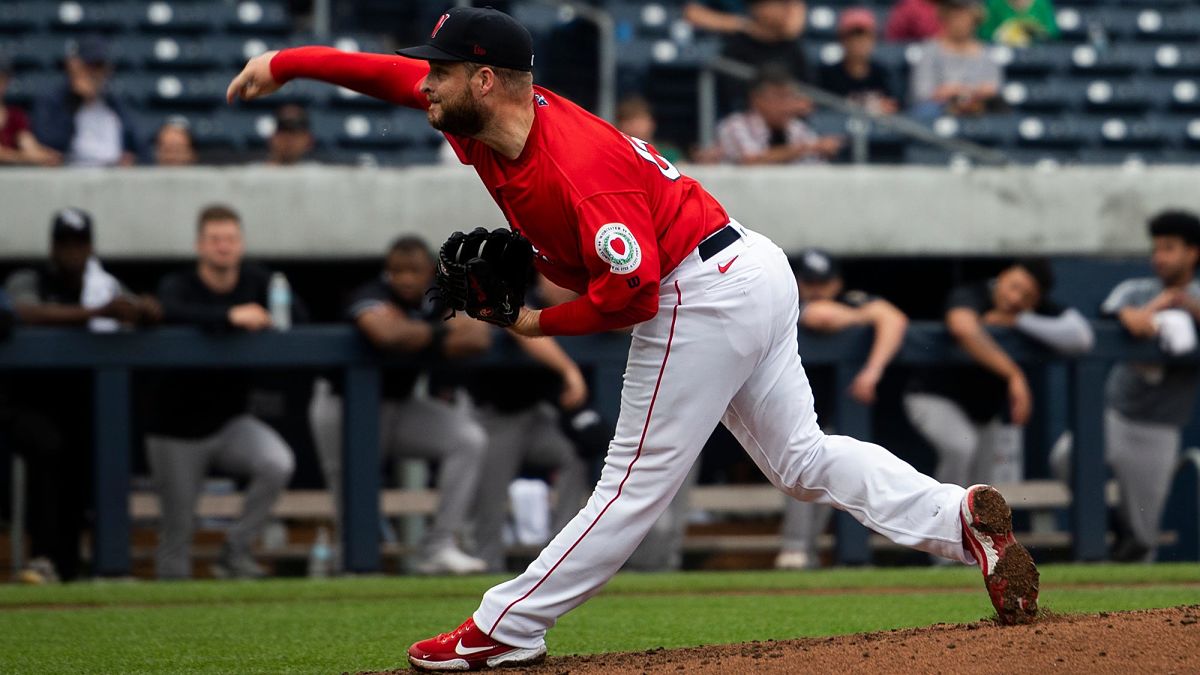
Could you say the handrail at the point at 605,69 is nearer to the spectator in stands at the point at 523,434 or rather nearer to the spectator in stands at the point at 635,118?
the spectator in stands at the point at 635,118

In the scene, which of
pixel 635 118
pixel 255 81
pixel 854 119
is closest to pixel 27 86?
pixel 635 118

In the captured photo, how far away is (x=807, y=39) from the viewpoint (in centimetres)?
1159

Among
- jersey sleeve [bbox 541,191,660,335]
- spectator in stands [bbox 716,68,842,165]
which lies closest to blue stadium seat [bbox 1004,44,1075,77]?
spectator in stands [bbox 716,68,842,165]

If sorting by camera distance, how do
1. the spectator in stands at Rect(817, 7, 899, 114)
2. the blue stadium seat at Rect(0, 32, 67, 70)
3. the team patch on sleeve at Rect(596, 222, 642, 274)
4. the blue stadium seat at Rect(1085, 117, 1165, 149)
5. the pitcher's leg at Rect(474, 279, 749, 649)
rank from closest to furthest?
the team patch on sleeve at Rect(596, 222, 642, 274), the pitcher's leg at Rect(474, 279, 749, 649), the spectator in stands at Rect(817, 7, 899, 114), the blue stadium seat at Rect(0, 32, 67, 70), the blue stadium seat at Rect(1085, 117, 1165, 149)

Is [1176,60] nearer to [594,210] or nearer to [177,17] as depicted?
[177,17]

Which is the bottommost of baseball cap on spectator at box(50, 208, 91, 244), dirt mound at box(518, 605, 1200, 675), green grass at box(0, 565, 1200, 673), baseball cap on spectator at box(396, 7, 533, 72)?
green grass at box(0, 565, 1200, 673)

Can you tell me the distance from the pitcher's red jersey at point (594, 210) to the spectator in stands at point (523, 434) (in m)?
3.32

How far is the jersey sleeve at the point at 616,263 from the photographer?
12.1 ft

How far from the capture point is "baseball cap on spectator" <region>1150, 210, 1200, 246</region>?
764 centimetres

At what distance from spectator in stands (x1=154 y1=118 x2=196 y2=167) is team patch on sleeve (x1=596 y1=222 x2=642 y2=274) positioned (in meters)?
5.54

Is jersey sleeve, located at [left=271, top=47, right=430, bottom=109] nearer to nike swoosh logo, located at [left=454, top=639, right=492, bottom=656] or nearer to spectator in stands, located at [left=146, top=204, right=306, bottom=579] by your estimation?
nike swoosh logo, located at [left=454, top=639, right=492, bottom=656]

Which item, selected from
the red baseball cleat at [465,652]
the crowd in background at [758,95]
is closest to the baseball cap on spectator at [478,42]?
the red baseball cleat at [465,652]

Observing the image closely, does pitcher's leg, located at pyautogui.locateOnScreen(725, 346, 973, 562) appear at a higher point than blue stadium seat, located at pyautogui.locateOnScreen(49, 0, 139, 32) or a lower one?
lower

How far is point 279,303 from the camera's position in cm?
829
